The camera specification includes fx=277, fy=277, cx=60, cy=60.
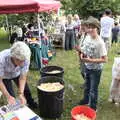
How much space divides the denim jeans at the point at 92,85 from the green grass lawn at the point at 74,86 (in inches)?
15.9

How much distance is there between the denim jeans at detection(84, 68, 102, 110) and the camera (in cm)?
476

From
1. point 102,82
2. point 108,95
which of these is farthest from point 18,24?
point 108,95

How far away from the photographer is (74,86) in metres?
6.71

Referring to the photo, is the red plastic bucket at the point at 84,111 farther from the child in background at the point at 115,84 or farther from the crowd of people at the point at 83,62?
the child in background at the point at 115,84

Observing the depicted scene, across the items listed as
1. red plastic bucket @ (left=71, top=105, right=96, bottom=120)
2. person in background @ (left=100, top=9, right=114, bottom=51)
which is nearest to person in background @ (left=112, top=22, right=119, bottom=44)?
person in background @ (left=100, top=9, right=114, bottom=51)

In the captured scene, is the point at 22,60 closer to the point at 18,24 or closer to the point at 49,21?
the point at 49,21

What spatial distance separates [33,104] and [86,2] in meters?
10.6

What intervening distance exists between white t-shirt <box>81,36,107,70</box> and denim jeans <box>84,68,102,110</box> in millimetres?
108

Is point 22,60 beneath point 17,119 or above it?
above

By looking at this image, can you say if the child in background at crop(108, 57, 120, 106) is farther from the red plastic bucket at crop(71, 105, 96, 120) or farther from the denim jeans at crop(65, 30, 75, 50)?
the denim jeans at crop(65, 30, 75, 50)

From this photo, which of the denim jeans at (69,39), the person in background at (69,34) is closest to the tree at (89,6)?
the person in background at (69,34)

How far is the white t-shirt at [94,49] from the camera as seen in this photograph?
455 cm

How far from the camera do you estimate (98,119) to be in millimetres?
5199

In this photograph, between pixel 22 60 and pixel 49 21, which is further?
pixel 49 21
